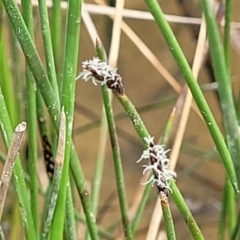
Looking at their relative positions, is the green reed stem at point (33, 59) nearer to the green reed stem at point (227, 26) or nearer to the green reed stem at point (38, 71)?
the green reed stem at point (38, 71)

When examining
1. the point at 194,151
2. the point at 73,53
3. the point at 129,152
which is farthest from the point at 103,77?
the point at 129,152

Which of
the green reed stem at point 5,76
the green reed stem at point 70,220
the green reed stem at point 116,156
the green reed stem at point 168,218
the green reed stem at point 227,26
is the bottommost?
the green reed stem at point 168,218

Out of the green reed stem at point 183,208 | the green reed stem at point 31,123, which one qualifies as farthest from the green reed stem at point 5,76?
the green reed stem at point 183,208

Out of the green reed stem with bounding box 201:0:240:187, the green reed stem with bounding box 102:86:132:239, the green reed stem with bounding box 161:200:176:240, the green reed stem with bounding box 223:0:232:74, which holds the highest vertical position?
the green reed stem with bounding box 223:0:232:74

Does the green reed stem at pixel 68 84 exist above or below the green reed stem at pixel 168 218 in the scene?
above

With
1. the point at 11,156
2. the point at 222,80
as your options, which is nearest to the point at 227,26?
the point at 222,80

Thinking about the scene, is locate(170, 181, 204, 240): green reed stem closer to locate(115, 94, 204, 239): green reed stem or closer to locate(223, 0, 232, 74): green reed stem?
locate(115, 94, 204, 239): green reed stem

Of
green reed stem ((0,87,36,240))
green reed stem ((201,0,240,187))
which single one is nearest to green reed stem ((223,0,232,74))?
green reed stem ((201,0,240,187))

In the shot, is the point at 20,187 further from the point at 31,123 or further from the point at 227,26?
the point at 227,26
